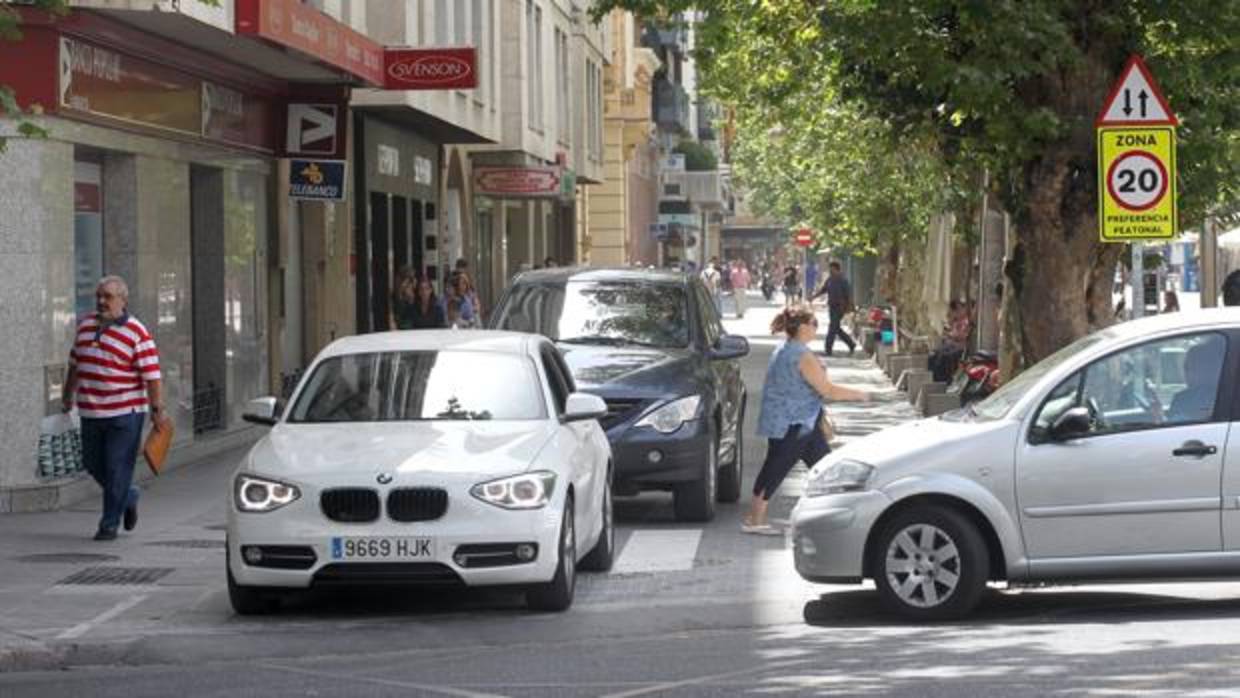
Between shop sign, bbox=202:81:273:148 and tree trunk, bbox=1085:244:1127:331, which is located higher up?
shop sign, bbox=202:81:273:148

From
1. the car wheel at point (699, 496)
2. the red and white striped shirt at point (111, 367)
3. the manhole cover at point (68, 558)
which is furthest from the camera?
the car wheel at point (699, 496)

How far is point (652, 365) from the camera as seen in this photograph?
Result: 1738cm

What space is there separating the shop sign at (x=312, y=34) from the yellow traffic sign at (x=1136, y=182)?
7.73 metres

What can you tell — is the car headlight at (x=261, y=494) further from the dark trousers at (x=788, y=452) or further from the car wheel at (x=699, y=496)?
the car wheel at (x=699, y=496)

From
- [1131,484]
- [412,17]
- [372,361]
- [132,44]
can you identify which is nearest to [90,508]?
[132,44]

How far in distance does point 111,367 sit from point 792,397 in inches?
174

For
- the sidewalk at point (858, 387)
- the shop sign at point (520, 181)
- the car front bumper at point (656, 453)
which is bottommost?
the sidewalk at point (858, 387)

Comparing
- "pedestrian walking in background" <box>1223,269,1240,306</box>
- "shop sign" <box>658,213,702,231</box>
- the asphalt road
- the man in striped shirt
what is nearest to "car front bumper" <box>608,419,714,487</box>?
the asphalt road

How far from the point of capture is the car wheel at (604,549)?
14.4 m

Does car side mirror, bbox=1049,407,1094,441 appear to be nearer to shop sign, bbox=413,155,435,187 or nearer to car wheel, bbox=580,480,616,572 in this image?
car wheel, bbox=580,480,616,572

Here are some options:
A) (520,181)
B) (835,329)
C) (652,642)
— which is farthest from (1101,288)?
(835,329)

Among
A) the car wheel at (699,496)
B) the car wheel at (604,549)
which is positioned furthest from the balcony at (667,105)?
the car wheel at (604,549)

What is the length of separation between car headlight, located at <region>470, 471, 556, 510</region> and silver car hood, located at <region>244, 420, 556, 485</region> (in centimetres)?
5

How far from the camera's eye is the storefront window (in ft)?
67.4
